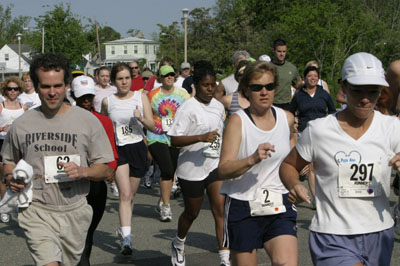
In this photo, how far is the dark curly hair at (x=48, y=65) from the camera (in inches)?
188

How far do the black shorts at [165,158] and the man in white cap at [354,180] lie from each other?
18.8ft

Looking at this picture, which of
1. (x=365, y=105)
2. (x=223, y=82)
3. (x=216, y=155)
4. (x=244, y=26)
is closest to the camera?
(x=365, y=105)

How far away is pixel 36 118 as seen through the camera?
4.76 m

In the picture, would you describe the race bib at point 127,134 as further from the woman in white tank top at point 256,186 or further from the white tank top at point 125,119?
the woman in white tank top at point 256,186

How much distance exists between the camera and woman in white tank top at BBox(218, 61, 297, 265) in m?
4.72

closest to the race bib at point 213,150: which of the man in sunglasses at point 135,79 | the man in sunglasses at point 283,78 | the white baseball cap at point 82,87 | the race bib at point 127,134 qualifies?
the white baseball cap at point 82,87

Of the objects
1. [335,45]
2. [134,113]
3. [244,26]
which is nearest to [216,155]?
[134,113]

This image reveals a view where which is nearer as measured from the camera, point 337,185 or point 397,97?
point 337,185

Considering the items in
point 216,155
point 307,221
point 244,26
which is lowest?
point 307,221

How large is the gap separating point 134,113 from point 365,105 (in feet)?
15.6

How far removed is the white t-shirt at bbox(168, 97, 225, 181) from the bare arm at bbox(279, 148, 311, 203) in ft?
9.42

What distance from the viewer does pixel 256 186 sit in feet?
16.0

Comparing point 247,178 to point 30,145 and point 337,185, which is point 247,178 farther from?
point 30,145

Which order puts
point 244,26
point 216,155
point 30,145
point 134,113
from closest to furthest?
point 30,145, point 216,155, point 134,113, point 244,26
